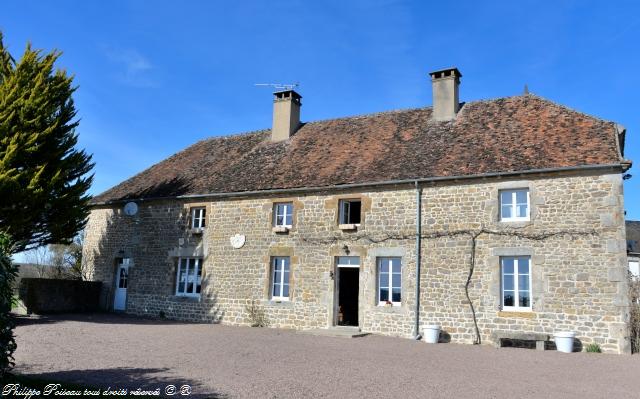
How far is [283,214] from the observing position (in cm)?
1603

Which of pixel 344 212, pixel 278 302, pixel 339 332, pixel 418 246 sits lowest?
pixel 339 332

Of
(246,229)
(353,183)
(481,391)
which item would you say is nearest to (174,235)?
(246,229)

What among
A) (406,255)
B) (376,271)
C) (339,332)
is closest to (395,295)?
(376,271)

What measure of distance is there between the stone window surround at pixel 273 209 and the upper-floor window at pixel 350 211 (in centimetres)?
129

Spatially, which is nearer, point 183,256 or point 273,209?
point 273,209

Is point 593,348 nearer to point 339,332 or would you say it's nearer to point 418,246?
point 418,246

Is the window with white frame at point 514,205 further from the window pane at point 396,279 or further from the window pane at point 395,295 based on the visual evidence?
the window pane at point 395,295

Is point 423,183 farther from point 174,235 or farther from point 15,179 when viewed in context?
point 15,179

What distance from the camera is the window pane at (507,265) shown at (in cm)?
1272

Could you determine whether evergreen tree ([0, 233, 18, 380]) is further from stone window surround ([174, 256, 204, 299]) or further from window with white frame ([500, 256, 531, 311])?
stone window surround ([174, 256, 204, 299])

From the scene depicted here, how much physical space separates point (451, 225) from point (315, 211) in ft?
13.3

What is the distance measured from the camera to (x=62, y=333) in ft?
39.9

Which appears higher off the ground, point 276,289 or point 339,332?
point 276,289

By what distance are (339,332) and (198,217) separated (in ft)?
22.6
